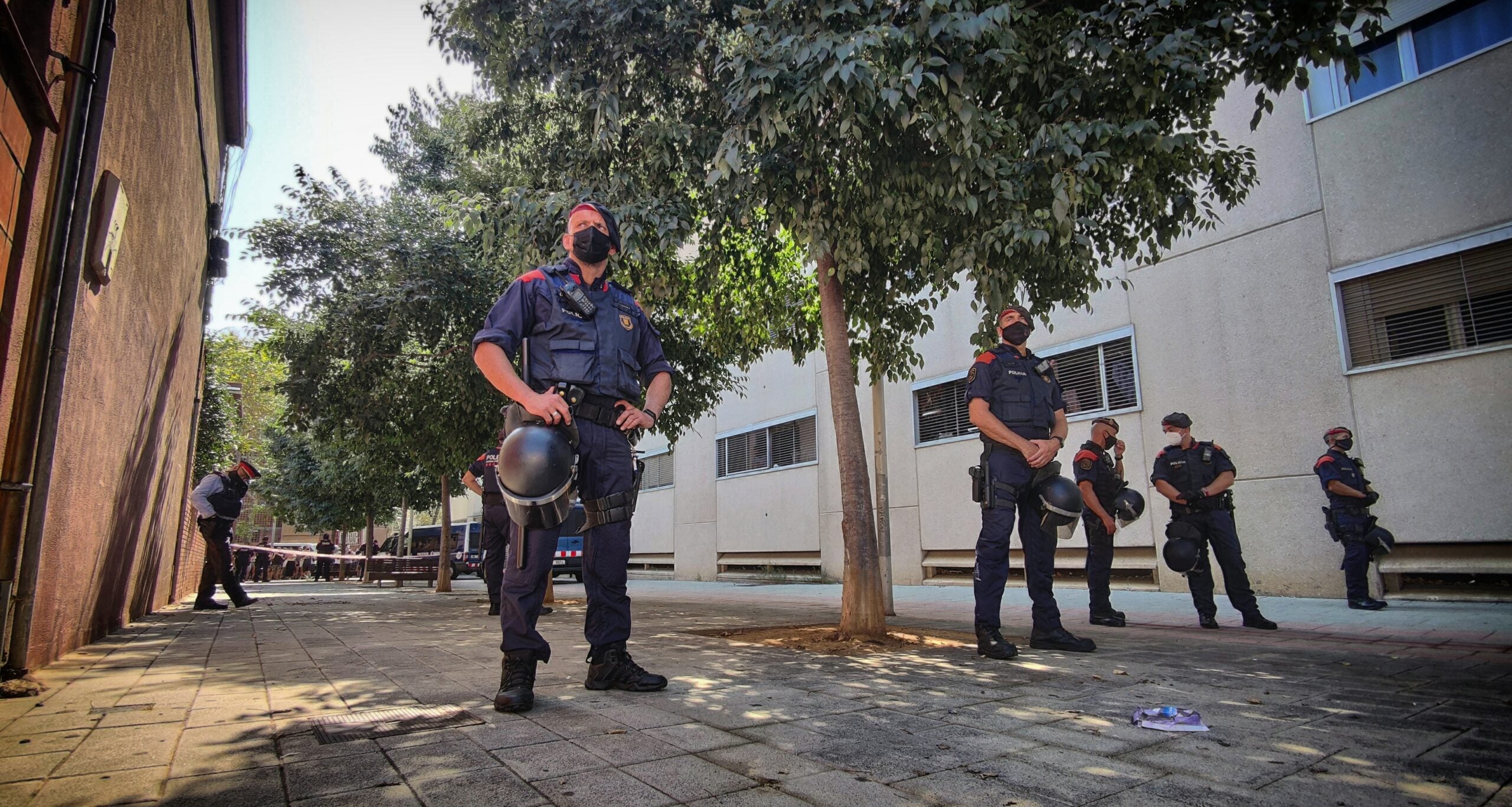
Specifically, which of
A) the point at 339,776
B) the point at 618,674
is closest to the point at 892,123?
the point at 618,674

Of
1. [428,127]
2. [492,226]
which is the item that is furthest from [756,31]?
[428,127]

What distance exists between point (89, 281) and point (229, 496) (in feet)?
20.5

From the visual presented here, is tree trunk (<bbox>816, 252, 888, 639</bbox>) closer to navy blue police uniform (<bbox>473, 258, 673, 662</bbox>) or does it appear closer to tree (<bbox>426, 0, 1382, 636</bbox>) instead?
tree (<bbox>426, 0, 1382, 636</bbox>)

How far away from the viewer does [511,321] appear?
3.18 m

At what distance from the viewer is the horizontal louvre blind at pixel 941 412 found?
39.7 ft

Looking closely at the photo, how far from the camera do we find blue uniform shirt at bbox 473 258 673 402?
3.19m

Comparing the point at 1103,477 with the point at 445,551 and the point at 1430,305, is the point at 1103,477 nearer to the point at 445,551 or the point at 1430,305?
the point at 1430,305

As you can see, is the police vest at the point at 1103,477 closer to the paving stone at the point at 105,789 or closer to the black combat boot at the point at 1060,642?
the black combat boot at the point at 1060,642

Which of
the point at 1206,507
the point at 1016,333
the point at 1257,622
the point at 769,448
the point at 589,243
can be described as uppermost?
the point at 769,448

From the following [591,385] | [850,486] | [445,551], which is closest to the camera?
[591,385]

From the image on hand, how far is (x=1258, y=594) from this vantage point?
337 inches

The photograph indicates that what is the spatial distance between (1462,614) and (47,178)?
9.29 meters

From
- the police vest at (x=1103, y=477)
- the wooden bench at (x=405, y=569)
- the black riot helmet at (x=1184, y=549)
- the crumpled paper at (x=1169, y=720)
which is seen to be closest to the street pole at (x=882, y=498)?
the police vest at (x=1103, y=477)

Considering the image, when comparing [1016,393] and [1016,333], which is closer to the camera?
[1016,393]
